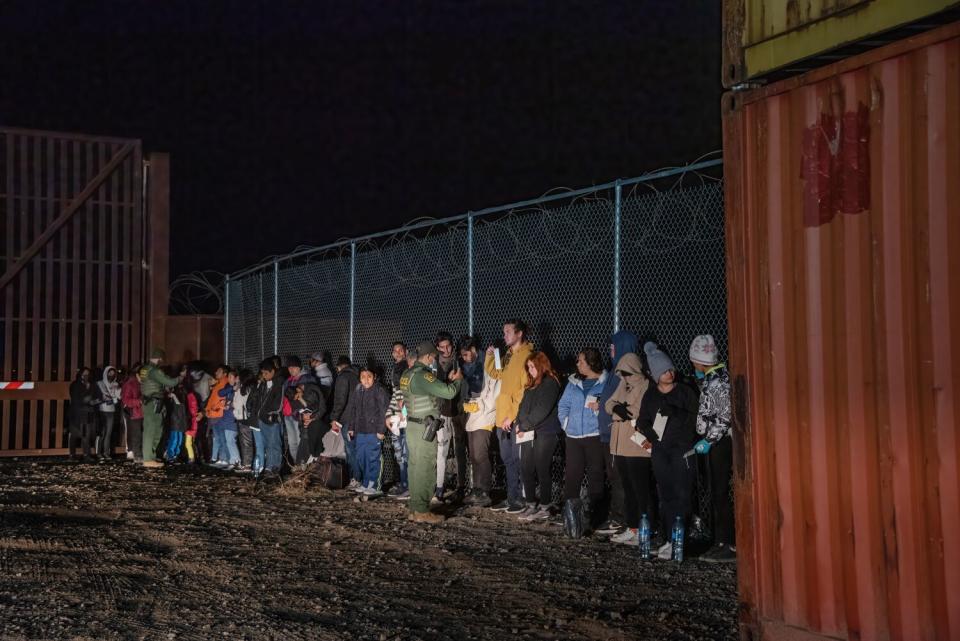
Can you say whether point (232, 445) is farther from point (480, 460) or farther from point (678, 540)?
point (678, 540)

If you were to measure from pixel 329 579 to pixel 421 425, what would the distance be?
8.51ft

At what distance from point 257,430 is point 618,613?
8.96 meters

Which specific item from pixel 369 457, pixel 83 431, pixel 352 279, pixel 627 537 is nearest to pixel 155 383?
pixel 83 431

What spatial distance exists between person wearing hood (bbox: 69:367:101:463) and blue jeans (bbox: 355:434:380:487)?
24.4 feet

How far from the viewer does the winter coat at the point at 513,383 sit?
32.6 feet

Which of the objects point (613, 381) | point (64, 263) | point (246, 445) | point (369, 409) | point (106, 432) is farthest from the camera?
point (64, 263)

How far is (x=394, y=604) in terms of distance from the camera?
6367mm

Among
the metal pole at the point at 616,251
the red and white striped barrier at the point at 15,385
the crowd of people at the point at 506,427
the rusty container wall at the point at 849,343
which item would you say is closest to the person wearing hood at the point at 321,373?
the crowd of people at the point at 506,427

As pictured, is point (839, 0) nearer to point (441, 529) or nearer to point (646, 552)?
point (646, 552)

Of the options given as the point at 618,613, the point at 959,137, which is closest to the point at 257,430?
the point at 618,613

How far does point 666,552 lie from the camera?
764 cm

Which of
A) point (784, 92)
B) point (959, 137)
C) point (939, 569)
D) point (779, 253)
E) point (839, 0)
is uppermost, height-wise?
point (839, 0)

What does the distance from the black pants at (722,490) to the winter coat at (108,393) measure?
1268 cm

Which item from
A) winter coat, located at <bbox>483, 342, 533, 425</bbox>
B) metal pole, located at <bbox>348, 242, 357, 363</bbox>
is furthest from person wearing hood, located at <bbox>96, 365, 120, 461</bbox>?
winter coat, located at <bbox>483, 342, 533, 425</bbox>
